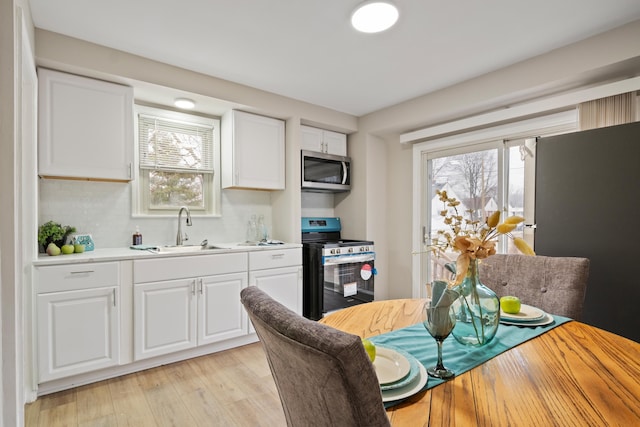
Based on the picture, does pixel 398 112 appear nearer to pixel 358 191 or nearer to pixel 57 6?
pixel 358 191

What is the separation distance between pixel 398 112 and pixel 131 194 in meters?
2.75

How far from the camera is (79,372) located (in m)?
2.14

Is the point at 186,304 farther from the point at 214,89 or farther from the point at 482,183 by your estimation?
the point at 482,183

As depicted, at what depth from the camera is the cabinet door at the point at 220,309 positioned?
264cm

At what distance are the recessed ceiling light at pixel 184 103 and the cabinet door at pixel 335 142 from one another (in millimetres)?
1523

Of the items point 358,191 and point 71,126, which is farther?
point 358,191

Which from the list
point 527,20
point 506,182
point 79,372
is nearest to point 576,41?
point 527,20

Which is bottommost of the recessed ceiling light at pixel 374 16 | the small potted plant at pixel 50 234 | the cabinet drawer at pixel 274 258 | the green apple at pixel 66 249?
the cabinet drawer at pixel 274 258

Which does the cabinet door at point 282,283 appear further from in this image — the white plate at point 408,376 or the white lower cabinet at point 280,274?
the white plate at point 408,376

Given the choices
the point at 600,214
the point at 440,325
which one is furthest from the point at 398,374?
the point at 600,214

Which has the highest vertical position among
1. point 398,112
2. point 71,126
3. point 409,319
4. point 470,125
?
point 398,112

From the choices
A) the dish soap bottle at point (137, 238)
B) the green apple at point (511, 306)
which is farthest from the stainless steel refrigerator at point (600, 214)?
the dish soap bottle at point (137, 238)

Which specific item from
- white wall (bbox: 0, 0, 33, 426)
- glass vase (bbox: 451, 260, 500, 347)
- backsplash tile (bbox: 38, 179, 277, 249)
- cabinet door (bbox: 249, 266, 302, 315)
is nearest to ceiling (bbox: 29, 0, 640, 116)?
white wall (bbox: 0, 0, 33, 426)

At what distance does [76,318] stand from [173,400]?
2.75 feet
